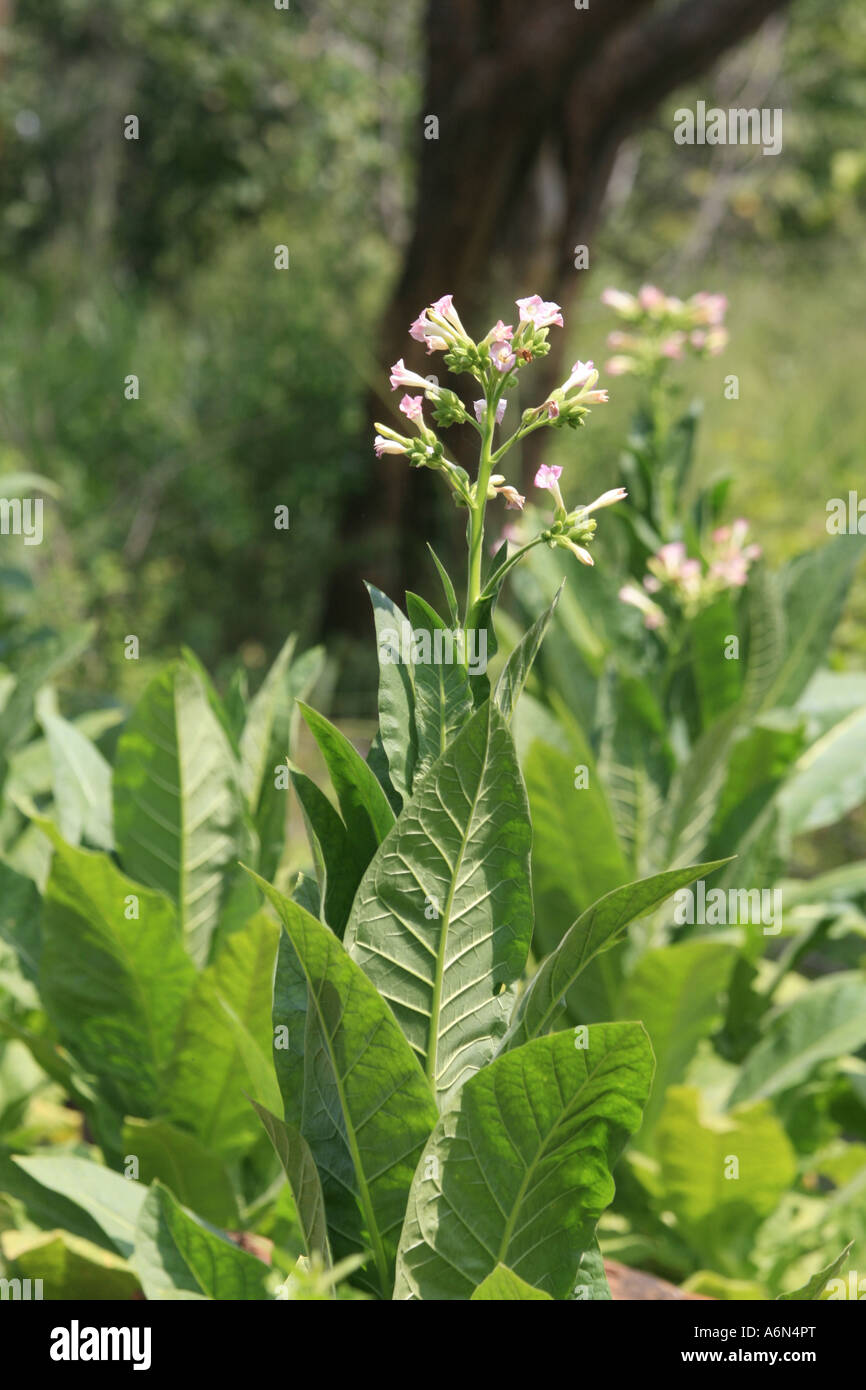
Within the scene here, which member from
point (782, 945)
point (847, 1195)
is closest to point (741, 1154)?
point (847, 1195)

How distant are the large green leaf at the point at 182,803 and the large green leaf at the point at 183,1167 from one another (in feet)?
0.88

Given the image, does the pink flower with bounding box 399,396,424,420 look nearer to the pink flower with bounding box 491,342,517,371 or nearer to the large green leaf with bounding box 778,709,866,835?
the pink flower with bounding box 491,342,517,371

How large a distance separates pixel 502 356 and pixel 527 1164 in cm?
63

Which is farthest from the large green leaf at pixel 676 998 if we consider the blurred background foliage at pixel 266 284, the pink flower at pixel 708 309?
the pink flower at pixel 708 309

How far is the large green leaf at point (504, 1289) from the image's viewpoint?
94 cm

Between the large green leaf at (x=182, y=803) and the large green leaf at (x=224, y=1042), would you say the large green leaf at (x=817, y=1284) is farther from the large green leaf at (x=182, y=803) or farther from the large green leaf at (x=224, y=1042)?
the large green leaf at (x=182, y=803)

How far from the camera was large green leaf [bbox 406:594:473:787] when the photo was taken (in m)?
1.03

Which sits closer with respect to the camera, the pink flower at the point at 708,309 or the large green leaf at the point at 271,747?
the large green leaf at the point at 271,747

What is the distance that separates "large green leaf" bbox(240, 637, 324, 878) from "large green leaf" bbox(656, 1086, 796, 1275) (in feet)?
2.16

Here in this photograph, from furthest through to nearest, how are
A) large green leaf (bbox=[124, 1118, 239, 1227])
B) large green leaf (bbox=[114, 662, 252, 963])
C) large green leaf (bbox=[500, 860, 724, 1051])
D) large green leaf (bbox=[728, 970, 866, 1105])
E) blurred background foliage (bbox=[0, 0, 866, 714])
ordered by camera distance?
1. blurred background foliage (bbox=[0, 0, 866, 714])
2. large green leaf (bbox=[728, 970, 866, 1105])
3. large green leaf (bbox=[114, 662, 252, 963])
4. large green leaf (bbox=[124, 1118, 239, 1227])
5. large green leaf (bbox=[500, 860, 724, 1051])
